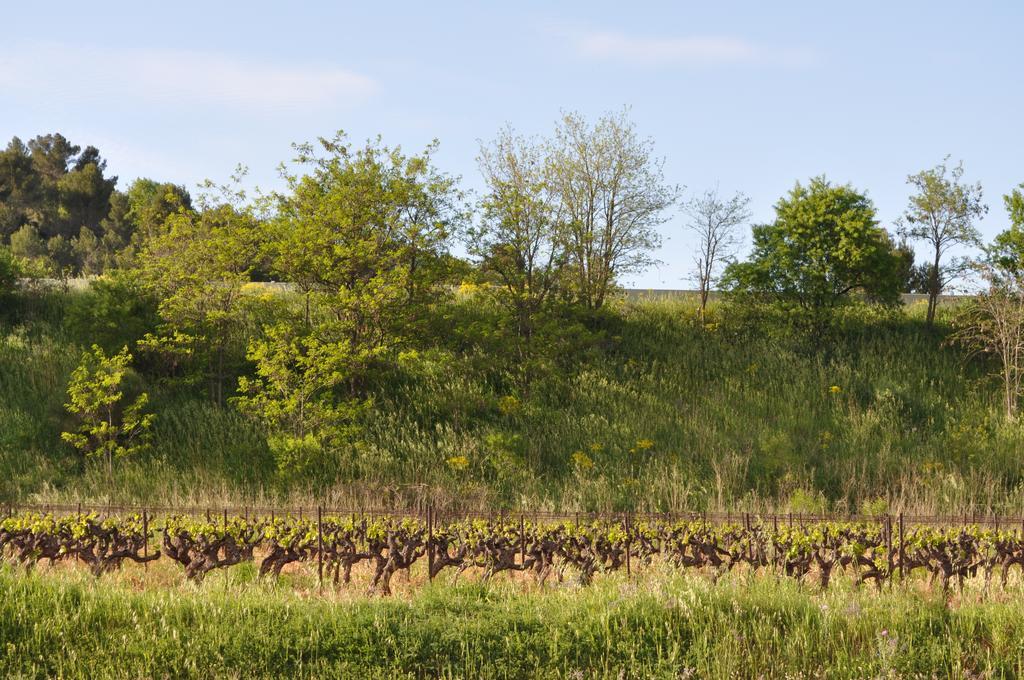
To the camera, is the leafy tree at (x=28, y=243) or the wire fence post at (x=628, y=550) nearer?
the wire fence post at (x=628, y=550)

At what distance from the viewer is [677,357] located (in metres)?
24.6

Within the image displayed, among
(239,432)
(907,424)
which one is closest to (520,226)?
(239,432)

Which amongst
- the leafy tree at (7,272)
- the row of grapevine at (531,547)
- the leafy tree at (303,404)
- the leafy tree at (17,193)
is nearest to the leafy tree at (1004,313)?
the row of grapevine at (531,547)

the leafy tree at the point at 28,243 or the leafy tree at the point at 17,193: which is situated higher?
the leafy tree at the point at 17,193

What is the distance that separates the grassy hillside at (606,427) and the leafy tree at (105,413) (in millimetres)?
428

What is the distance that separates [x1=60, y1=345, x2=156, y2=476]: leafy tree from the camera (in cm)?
1852

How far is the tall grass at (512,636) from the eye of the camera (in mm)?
7258

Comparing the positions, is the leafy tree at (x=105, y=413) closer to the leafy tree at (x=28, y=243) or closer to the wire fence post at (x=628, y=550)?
the wire fence post at (x=628, y=550)

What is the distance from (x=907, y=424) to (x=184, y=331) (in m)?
16.8

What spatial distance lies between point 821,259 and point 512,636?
2104 centimetres

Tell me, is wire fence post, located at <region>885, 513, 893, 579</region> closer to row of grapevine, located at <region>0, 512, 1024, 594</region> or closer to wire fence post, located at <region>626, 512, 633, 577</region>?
row of grapevine, located at <region>0, 512, 1024, 594</region>

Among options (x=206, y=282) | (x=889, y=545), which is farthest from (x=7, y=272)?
(x=889, y=545)

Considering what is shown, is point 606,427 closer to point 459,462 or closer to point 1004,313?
point 459,462

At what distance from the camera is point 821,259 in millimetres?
26312
